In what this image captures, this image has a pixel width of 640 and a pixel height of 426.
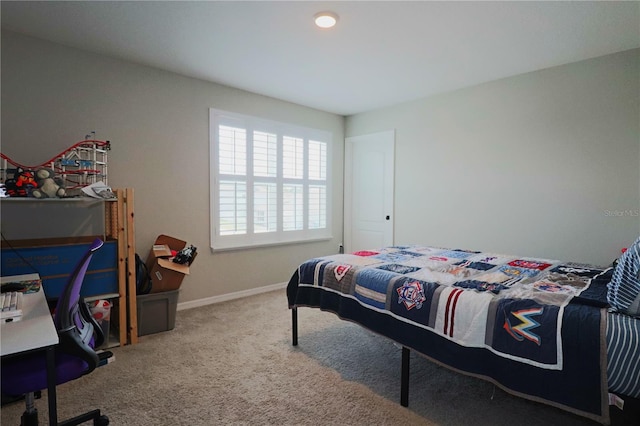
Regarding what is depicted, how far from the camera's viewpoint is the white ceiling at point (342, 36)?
2.24m

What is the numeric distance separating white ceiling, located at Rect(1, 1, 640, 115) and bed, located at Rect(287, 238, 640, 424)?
5.81ft

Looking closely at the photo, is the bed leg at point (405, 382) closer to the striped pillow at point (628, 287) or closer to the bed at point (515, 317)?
the bed at point (515, 317)

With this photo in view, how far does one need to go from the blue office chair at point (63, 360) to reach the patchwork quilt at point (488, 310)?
1456 mm

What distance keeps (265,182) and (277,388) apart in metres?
2.60

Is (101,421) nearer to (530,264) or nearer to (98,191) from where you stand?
(98,191)

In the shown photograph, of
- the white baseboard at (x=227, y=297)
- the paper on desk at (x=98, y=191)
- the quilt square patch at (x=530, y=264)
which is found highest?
the paper on desk at (x=98, y=191)

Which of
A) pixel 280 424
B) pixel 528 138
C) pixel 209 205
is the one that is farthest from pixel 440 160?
pixel 280 424

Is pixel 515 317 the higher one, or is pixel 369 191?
pixel 369 191

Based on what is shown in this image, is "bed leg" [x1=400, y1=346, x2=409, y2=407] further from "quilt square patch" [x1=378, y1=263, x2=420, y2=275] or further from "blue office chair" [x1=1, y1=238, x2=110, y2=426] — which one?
"blue office chair" [x1=1, y1=238, x2=110, y2=426]

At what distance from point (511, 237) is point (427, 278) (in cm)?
200

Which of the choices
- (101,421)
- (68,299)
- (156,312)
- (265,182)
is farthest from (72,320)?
(265,182)

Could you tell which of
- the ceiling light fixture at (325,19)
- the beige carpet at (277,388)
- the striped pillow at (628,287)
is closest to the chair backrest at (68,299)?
the beige carpet at (277,388)

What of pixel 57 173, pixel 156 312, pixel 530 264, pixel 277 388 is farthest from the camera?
pixel 156 312

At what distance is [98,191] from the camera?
2523 millimetres
